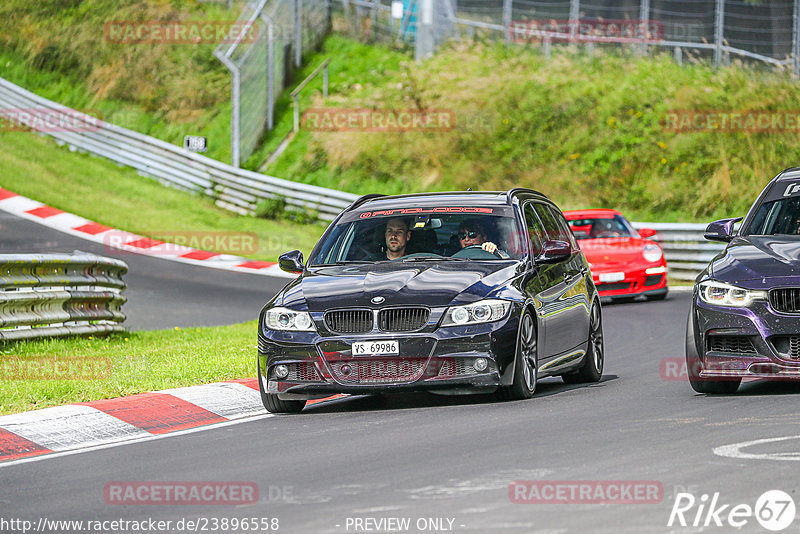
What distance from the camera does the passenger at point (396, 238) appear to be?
11.0 m

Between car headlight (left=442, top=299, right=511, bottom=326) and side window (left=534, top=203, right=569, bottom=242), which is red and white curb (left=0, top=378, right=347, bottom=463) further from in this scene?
side window (left=534, top=203, right=569, bottom=242)

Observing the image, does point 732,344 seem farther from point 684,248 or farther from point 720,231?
point 684,248

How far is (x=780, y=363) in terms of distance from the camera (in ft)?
32.1

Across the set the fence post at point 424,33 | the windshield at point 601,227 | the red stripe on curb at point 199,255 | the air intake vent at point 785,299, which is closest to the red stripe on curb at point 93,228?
the red stripe on curb at point 199,255

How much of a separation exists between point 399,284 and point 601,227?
44.5 ft

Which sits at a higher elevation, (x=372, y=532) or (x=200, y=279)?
(x=372, y=532)

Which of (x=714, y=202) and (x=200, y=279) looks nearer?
(x=200, y=279)

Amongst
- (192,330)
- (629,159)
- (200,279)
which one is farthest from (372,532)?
(629,159)

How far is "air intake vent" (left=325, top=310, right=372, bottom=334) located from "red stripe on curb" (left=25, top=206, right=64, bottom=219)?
20167 mm

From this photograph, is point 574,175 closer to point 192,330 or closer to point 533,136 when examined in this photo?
point 533,136

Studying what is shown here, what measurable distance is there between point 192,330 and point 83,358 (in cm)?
396

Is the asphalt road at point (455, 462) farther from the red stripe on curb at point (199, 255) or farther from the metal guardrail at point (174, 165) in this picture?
the metal guardrail at point (174, 165)
